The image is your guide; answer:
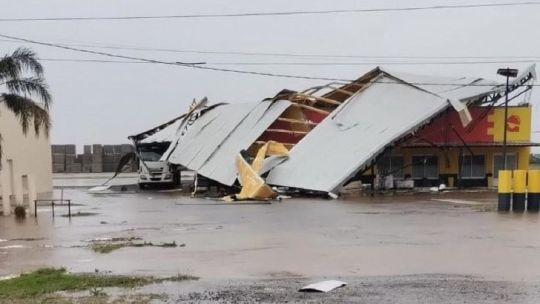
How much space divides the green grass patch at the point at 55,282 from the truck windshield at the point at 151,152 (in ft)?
110

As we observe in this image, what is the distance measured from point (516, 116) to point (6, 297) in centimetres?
3765

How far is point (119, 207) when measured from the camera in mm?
27141

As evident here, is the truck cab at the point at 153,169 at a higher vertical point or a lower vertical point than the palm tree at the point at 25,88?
lower

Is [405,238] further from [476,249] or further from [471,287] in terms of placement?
[471,287]

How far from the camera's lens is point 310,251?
13094 mm

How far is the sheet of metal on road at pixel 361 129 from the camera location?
32.3m

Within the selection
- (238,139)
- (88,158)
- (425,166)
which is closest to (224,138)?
(238,139)

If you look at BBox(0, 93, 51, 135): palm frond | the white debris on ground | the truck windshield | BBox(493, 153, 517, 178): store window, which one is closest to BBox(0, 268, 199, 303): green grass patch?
the white debris on ground

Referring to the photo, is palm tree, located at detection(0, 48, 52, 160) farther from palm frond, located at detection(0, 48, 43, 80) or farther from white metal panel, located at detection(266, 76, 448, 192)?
white metal panel, located at detection(266, 76, 448, 192)

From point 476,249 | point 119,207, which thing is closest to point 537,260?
point 476,249

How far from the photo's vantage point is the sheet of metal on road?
32.3m

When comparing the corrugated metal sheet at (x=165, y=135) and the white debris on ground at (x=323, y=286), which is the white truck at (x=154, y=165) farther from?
the white debris on ground at (x=323, y=286)

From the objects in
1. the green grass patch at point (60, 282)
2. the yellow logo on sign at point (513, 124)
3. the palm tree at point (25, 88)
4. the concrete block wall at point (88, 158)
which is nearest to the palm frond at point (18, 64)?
the palm tree at point (25, 88)

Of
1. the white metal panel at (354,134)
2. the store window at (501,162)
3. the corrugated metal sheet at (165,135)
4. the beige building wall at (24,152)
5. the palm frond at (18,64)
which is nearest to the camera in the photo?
the palm frond at (18,64)
